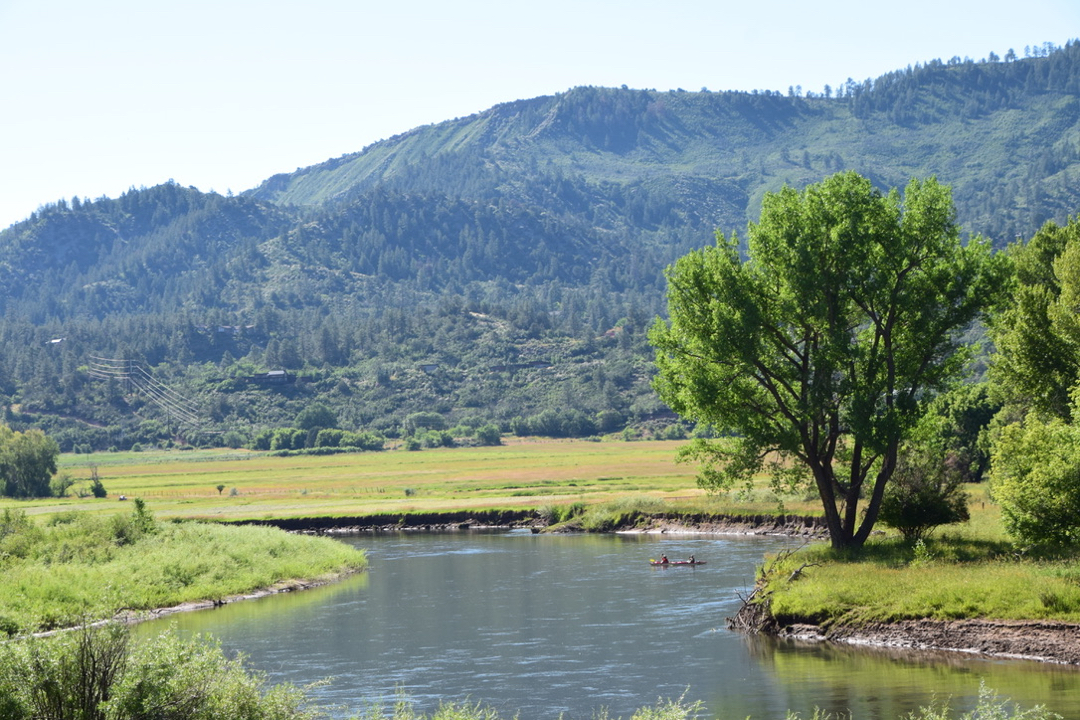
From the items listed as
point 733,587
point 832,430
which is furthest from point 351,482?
point 832,430

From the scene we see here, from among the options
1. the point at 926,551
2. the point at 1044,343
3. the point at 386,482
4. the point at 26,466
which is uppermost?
the point at 1044,343

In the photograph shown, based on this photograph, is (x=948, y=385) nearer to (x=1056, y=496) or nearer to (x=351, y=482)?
(x=1056, y=496)

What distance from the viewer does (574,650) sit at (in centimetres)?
4500

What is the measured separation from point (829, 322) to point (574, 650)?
1686 cm

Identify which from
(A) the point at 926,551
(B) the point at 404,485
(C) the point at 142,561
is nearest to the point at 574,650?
(A) the point at 926,551

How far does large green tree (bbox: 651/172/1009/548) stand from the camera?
159 feet

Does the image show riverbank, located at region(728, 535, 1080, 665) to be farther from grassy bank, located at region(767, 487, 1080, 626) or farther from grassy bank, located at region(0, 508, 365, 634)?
grassy bank, located at region(0, 508, 365, 634)

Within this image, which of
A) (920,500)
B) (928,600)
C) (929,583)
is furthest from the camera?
(920,500)

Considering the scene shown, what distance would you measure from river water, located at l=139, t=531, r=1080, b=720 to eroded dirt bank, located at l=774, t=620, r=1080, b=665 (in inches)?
29.4

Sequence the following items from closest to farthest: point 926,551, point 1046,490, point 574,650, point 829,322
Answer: point 1046,490, point 574,650, point 926,551, point 829,322

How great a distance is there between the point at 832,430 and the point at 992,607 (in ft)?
37.0

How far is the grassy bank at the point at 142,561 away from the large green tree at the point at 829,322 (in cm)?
2782

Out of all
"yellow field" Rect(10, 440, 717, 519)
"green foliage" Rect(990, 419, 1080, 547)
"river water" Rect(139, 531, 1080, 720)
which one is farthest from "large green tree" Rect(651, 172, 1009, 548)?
"yellow field" Rect(10, 440, 717, 519)

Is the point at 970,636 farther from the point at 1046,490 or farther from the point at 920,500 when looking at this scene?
the point at 920,500
